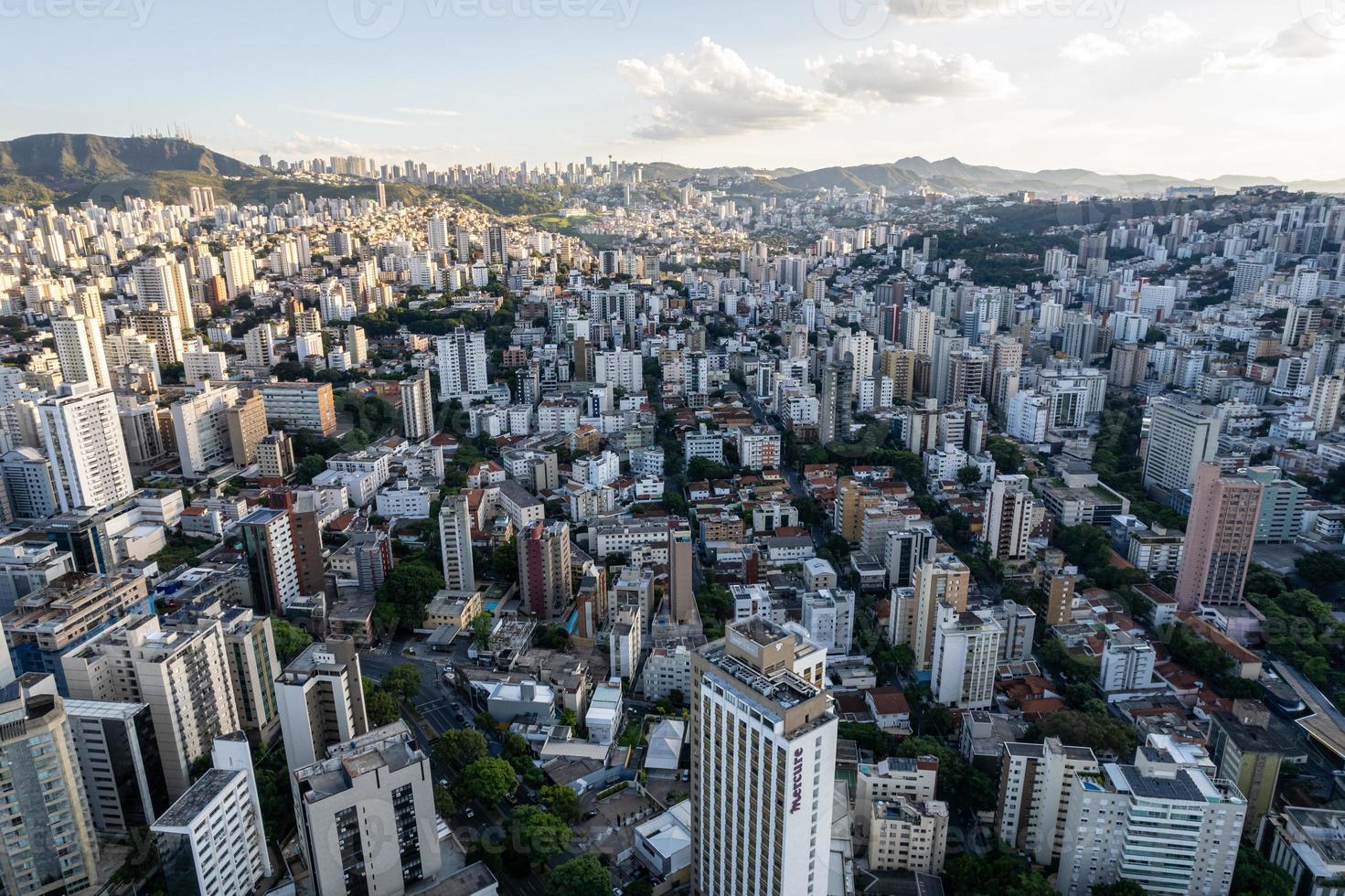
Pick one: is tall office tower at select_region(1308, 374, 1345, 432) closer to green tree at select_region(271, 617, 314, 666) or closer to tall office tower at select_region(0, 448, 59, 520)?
green tree at select_region(271, 617, 314, 666)

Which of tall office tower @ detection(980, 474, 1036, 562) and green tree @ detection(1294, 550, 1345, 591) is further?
tall office tower @ detection(980, 474, 1036, 562)

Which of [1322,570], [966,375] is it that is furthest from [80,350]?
[1322,570]

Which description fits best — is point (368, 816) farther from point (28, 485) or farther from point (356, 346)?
point (356, 346)

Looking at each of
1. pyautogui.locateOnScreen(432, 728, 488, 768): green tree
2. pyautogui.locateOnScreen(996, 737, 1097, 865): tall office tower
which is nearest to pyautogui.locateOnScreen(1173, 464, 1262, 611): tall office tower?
pyautogui.locateOnScreen(996, 737, 1097, 865): tall office tower

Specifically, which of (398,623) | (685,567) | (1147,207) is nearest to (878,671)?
(685,567)

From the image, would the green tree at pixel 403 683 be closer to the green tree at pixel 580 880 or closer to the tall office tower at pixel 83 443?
the green tree at pixel 580 880

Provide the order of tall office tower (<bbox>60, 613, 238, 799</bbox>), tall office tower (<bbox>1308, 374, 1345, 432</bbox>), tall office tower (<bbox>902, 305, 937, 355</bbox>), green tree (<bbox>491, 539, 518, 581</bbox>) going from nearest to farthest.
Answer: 1. tall office tower (<bbox>60, 613, 238, 799</bbox>)
2. green tree (<bbox>491, 539, 518, 581</bbox>)
3. tall office tower (<bbox>1308, 374, 1345, 432</bbox>)
4. tall office tower (<bbox>902, 305, 937, 355</bbox>)
